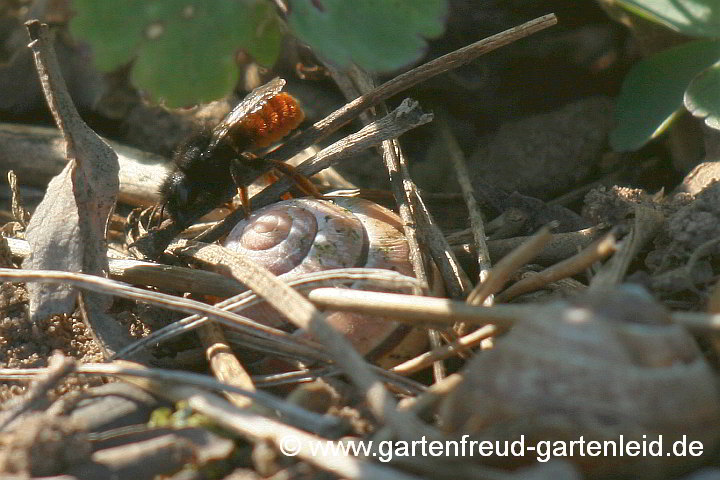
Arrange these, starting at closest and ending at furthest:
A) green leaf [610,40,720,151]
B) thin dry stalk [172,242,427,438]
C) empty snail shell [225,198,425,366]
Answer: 1. thin dry stalk [172,242,427,438]
2. empty snail shell [225,198,425,366]
3. green leaf [610,40,720,151]

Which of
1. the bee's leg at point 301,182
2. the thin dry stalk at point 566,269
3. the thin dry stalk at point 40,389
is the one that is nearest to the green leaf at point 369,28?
the thin dry stalk at point 566,269

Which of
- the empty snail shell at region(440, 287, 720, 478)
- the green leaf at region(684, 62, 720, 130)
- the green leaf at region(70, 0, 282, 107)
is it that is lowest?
the green leaf at region(684, 62, 720, 130)

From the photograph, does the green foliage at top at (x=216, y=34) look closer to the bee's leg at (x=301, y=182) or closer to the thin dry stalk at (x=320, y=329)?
the thin dry stalk at (x=320, y=329)

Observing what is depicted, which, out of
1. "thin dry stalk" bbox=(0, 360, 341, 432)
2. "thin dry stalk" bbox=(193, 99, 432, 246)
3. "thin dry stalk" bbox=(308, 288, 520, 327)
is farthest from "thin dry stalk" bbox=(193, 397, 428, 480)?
"thin dry stalk" bbox=(193, 99, 432, 246)

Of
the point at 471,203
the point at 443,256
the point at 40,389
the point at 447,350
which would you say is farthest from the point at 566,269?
the point at 40,389

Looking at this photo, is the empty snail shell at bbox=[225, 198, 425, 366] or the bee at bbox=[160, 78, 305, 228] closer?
the empty snail shell at bbox=[225, 198, 425, 366]

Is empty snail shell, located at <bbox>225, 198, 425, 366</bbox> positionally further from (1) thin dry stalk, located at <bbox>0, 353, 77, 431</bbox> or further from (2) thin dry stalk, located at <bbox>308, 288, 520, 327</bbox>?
(1) thin dry stalk, located at <bbox>0, 353, 77, 431</bbox>

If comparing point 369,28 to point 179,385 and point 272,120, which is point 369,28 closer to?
point 272,120
